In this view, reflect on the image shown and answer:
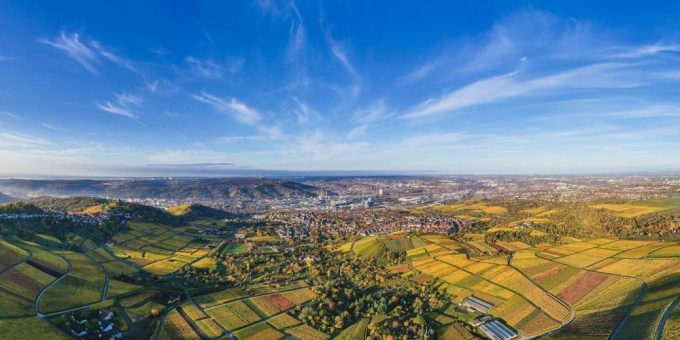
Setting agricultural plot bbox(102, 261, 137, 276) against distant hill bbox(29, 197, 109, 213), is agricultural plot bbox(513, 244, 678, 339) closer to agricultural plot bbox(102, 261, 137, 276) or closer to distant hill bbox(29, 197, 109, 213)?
agricultural plot bbox(102, 261, 137, 276)

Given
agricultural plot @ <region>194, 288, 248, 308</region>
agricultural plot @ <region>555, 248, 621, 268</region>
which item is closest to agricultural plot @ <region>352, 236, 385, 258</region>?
agricultural plot @ <region>194, 288, 248, 308</region>

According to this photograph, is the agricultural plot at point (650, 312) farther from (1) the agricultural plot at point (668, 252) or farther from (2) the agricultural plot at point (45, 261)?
(2) the agricultural plot at point (45, 261)

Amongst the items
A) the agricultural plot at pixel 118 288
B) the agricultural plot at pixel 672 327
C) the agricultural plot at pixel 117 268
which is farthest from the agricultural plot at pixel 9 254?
the agricultural plot at pixel 672 327

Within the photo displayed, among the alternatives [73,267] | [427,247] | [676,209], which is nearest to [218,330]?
[73,267]

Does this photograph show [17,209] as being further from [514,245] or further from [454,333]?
[514,245]

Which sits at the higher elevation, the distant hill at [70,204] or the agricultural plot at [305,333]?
the distant hill at [70,204]

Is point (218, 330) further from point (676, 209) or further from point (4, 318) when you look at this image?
point (676, 209)

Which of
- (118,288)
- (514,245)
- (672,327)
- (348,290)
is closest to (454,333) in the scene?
(348,290)
